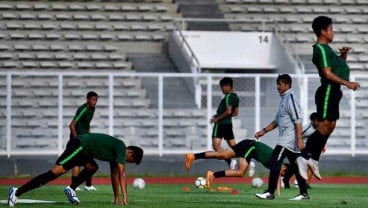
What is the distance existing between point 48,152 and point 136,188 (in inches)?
230

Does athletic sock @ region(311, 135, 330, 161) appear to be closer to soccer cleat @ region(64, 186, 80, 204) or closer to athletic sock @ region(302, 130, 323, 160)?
athletic sock @ region(302, 130, 323, 160)

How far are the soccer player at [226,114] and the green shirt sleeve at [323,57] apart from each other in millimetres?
8645

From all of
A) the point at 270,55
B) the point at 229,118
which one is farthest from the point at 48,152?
the point at 270,55

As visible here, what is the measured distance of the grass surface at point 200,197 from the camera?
1784 cm

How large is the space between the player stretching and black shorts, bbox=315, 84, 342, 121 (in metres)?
8.92

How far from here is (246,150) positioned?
67.9 feet

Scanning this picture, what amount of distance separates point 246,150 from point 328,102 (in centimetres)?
452

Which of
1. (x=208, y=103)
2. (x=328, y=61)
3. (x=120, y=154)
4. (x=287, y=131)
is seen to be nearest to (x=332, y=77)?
(x=328, y=61)

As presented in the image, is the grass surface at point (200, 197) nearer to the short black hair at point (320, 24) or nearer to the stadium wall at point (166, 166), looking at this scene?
the short black hair at point (320, 24)

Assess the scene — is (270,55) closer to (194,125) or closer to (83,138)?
(194,125)

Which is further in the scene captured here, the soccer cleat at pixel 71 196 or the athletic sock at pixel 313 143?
the soccer cleat at pixel 71 196

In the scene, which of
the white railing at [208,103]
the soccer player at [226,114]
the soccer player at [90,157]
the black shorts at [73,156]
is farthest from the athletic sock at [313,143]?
the white railing at [208,103]

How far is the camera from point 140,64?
3597cm

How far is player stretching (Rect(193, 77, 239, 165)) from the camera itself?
25438 millimetres
